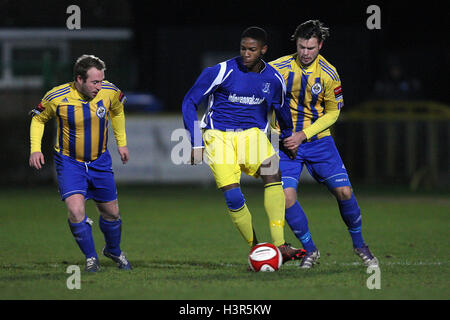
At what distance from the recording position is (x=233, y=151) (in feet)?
25.6

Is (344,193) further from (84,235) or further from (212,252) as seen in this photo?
(84,235)

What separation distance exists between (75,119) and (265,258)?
2049mm

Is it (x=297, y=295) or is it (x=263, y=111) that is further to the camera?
(x=263, y=111)

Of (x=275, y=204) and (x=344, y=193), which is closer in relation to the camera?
(x=275, y=204)

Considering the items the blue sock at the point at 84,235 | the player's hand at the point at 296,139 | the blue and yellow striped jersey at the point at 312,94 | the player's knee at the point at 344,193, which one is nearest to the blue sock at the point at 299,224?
the player's knee at the point at 344,193

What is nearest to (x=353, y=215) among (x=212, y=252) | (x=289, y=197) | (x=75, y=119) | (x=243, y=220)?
(x=289, y=197)

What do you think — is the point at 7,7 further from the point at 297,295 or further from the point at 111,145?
the point at 297,295

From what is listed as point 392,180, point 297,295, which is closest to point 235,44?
point 392,180

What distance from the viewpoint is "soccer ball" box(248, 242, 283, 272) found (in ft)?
24.9

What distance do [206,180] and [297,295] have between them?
11817 millimetres

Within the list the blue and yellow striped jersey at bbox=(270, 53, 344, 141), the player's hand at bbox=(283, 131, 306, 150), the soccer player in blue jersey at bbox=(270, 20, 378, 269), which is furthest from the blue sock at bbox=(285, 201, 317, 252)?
the blue and yellow striped jersey at bbox=(270, 53, 344, 141)

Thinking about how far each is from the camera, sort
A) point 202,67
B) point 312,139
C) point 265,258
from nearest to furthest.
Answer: point 265,258 < point 312,139 < point 202,67

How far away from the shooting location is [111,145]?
58.9 ft

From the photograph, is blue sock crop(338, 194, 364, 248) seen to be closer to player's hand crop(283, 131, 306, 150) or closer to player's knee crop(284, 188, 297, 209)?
player's knee crop(284, 188, 297, 209)
